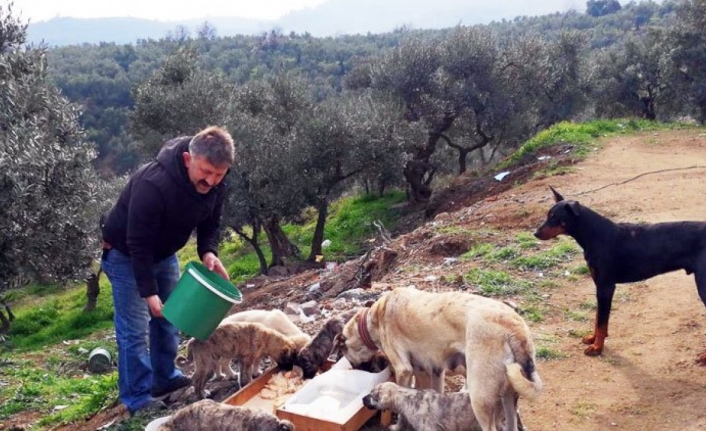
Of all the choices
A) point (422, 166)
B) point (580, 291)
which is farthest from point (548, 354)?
point (422, 166)

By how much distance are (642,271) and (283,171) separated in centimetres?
1303

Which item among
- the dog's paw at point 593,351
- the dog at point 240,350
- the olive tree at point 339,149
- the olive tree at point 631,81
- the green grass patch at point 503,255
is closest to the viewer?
the dog at point 240,350

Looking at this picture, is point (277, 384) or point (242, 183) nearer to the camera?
point (277, 384)

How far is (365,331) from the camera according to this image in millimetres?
5969

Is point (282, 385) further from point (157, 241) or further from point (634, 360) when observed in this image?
point (634, 360)

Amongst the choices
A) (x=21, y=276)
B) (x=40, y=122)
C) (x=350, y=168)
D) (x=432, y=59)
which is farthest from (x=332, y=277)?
(x=432, y=59)

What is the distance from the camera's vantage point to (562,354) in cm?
705

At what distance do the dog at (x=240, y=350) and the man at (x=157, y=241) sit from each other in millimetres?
274

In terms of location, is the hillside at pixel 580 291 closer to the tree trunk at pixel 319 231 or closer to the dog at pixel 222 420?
the dog at pixel 222 420

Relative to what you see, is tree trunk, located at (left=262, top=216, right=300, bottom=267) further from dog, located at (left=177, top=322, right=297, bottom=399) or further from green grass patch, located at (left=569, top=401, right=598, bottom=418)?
green grass patch, located at (left=569, top=401, right=598, bottom=418)

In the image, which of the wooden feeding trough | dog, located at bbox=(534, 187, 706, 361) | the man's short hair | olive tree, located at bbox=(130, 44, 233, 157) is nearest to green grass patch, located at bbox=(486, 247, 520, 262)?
dog, located at bbox=(534, 187, 706, 361)

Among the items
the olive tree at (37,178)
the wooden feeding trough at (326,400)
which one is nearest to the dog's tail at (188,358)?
the wooden feeding trough at (326,400)

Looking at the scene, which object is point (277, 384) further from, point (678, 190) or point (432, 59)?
point (432, 59)

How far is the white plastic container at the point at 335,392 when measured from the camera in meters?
5.56
